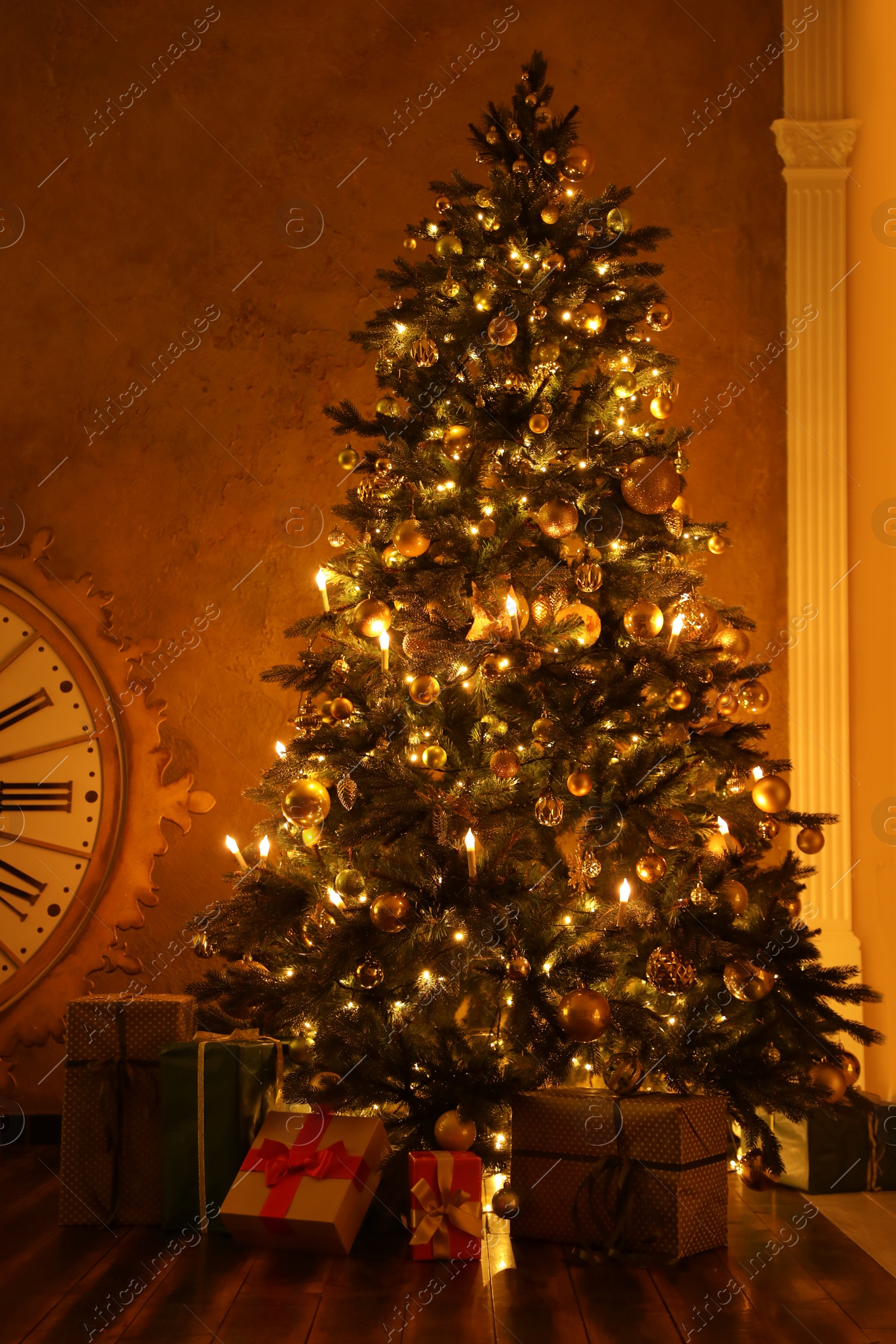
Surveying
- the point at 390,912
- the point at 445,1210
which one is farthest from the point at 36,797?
the point at 445,1210

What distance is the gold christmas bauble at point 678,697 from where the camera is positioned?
2281mm

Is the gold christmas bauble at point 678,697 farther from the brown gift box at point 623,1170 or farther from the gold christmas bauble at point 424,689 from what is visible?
the brown gift box at point 623,1170

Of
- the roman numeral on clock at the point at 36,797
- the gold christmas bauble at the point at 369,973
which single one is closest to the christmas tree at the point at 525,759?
the gold christmas bauble at the point at 369,973

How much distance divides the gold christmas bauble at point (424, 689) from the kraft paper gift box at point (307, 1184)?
0.84 meters

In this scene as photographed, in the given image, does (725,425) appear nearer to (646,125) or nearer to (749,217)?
(749,217)

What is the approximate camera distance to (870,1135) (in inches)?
101

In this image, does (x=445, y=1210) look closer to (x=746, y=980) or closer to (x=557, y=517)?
(x=746, y=980)

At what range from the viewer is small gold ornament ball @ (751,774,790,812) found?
230 cm

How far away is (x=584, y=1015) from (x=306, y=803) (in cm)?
67

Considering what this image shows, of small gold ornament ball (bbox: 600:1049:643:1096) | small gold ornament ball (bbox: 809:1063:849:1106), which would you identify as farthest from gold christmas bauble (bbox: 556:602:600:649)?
small gold ornament ball (bbox: 809:1063:849:1106)

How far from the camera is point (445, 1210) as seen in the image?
2096 mm

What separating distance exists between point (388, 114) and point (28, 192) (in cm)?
112

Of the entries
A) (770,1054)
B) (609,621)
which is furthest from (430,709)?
(770,1054)

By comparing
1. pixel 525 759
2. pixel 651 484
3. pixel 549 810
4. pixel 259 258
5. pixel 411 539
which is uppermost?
pixel 259 258
